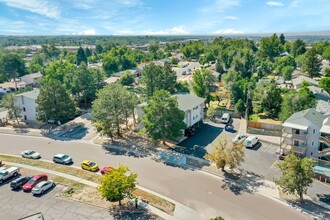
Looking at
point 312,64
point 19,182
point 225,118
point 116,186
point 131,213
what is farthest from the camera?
point 312,64

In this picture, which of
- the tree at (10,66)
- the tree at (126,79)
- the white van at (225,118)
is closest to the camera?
the white van at (225,118)

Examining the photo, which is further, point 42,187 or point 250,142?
point 250,142

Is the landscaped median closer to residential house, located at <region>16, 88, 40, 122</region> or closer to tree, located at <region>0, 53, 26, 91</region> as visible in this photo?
residential house, located at <region>16, 88, 40, 122</region>

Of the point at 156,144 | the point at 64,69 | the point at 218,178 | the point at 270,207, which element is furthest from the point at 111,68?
the point at 270,207

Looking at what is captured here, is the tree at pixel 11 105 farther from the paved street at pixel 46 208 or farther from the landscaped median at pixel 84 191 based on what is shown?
the paved street at pixel 46 208

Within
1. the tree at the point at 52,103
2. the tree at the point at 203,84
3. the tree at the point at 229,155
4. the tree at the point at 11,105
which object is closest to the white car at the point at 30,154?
the tree at the point at 52,103

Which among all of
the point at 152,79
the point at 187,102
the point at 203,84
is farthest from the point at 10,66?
the point at 187,102

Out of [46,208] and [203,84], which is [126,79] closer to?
[203,84]
